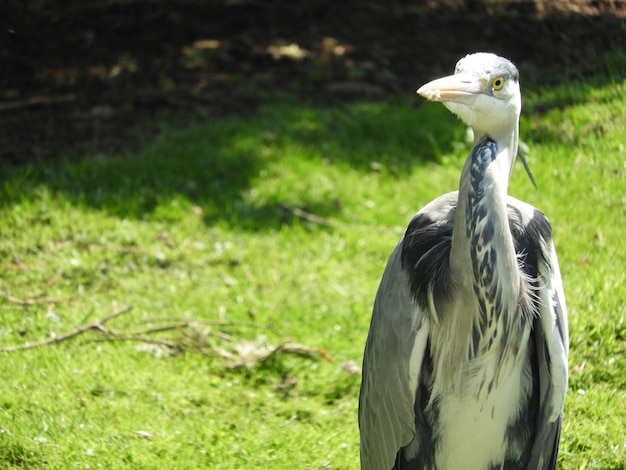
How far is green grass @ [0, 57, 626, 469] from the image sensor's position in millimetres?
4160

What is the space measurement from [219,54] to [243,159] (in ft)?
7.22

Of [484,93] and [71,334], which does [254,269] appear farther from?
[484,93]

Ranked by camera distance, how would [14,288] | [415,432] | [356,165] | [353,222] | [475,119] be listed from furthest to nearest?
1. [356,165]
2. [353,222]
3. [14,288]
4. [415,432]
5. [475,119]

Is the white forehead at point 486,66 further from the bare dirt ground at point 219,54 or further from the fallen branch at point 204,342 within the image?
the bare dirt ground at point 219,54

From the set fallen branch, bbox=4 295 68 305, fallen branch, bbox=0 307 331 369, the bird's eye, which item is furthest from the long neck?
fallen branch, bbox=4 295 68 305

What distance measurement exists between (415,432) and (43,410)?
186 centimetres

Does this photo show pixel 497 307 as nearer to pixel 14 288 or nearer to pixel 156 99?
pixel 14 288

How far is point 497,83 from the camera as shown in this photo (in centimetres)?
296

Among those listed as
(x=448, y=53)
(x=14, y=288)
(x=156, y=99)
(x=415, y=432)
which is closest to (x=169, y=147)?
(x=156, y=99)

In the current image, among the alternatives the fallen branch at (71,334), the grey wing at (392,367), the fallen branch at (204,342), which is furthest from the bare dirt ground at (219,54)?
→ the grey wing at (392,367)

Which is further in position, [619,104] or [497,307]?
[619,104]

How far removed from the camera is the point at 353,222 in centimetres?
625

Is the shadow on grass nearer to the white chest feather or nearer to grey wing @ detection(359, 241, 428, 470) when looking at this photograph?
grey wing @ detection(359, 241, 428, 470)

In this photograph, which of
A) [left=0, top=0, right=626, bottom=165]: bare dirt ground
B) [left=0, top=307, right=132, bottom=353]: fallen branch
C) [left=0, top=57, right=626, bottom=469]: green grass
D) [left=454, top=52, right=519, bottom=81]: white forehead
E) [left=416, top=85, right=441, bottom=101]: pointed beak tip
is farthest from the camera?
[left=0, top=0, right=626, bottom=165]: bare dirt ground
